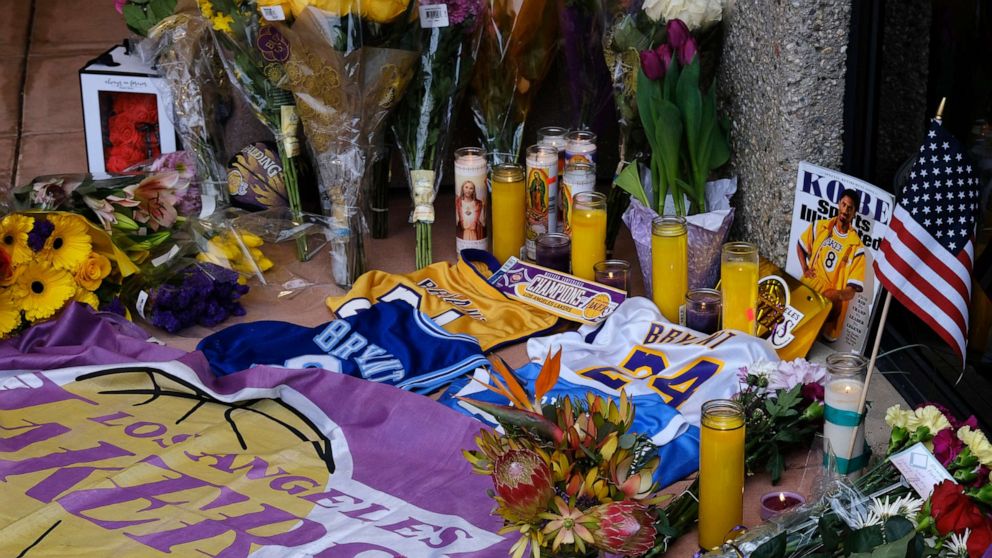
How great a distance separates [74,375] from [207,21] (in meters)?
1.15

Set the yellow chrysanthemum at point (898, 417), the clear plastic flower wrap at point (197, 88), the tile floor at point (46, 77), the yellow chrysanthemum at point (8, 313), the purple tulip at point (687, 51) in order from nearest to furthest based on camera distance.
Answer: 1. the yellow chrysanthemum at point (898, 417)
2. the yellow chrysanthemum at point (8, 313)
3. the purple tulip at point (687, 51)
4. the clear plastic flower wrap at point (197, 88)
5. the tile floor at point (46, 77)

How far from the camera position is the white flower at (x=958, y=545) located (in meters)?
1.63

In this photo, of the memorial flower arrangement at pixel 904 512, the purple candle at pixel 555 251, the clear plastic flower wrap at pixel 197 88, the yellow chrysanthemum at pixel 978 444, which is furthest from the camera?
the clear plastic flower wrap at pixel 197 88

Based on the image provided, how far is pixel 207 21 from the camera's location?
10.4 feet

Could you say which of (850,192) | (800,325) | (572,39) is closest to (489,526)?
(800,325)

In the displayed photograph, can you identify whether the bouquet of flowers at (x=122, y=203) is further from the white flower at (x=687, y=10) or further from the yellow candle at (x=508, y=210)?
the white flower at (x=687, y=10)

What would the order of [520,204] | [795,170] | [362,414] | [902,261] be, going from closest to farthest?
[902,261]
[362,414]
[795,170]
[520,204]

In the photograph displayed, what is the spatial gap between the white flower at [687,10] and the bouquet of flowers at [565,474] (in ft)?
4.94

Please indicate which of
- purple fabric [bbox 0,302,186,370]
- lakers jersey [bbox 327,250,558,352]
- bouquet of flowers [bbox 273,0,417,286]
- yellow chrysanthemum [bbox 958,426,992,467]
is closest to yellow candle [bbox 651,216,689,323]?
lakers jersey [bbox 327,250,558,352]

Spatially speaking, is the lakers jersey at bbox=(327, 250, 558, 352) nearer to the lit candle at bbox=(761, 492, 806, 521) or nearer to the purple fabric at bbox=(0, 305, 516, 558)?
the purple fabric at bbox=(0, 305, 516, 558)

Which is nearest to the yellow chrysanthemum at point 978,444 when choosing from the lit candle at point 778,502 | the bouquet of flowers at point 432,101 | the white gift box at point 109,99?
the lit candle at point 778,502

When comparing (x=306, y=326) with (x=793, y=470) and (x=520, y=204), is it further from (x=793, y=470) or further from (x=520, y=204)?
(x=793, y=470)

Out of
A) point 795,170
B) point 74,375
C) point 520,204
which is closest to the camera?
point 74,375

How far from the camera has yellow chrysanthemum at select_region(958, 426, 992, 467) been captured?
70.1 inches
